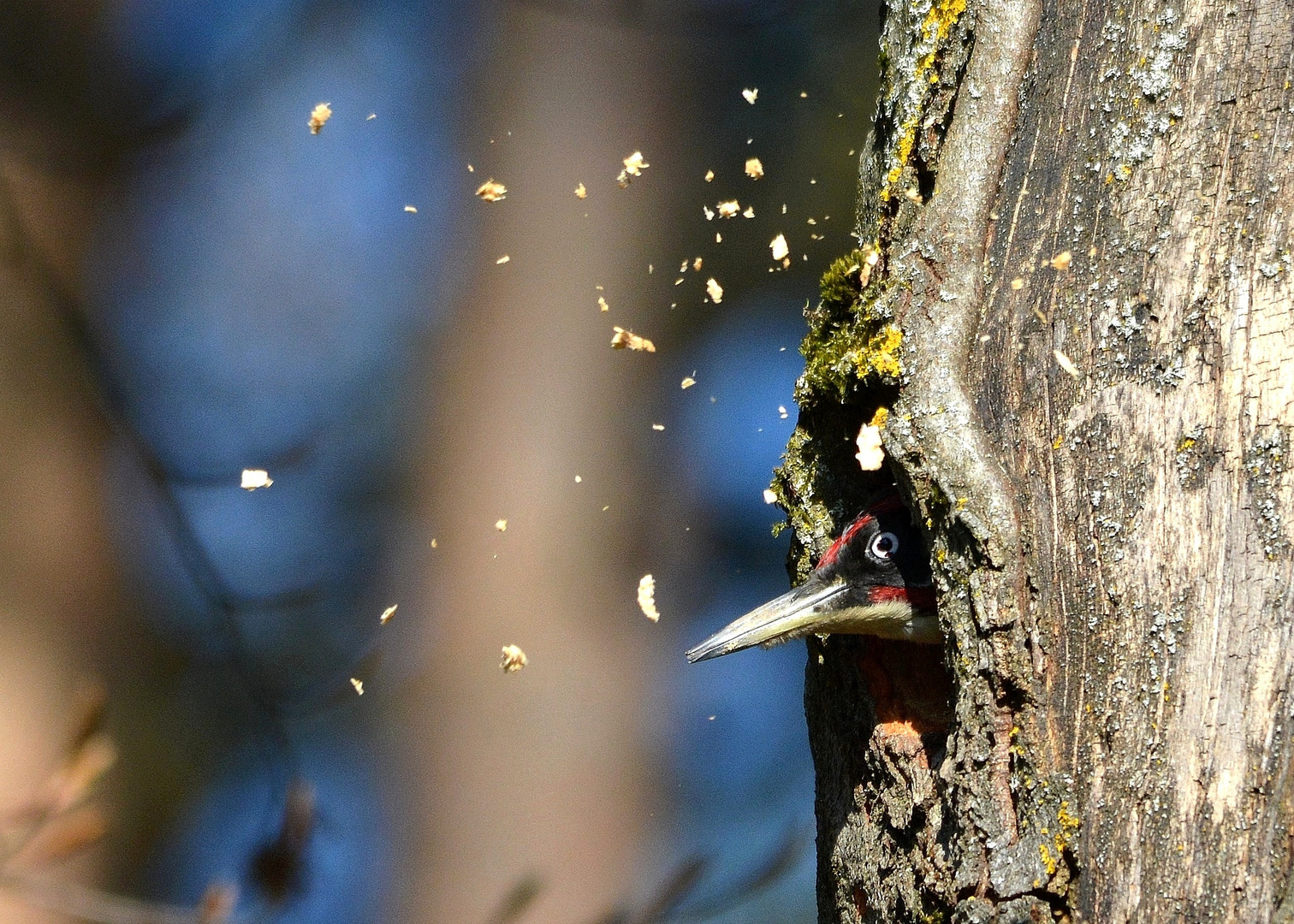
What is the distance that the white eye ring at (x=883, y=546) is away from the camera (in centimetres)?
249

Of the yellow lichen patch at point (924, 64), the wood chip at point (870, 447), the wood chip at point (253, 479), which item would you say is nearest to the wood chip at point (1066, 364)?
the wood chip at point (870, 447)

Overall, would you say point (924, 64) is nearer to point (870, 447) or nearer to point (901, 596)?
point (870, 447)

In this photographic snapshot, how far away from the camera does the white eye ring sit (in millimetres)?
2492

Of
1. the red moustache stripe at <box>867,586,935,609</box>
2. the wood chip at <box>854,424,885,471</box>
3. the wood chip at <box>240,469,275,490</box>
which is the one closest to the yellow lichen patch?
the wood chip at <box>854,424,885,471</box>

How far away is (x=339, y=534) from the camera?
17.2 ft

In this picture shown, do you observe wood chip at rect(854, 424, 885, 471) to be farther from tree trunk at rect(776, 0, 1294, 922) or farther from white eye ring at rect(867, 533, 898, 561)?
white eye ring at rect(867, 533, 898, 561)

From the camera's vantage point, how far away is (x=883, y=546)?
2.51m

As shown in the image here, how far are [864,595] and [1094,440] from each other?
2.62 ft

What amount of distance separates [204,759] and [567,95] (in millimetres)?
3255

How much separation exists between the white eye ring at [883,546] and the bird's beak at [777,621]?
0.11m

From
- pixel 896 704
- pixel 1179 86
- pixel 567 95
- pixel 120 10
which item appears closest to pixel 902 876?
pixel 896 704

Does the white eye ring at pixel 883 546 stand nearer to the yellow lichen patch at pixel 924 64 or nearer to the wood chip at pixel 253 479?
the yellow lichen patch at pixel 924 64

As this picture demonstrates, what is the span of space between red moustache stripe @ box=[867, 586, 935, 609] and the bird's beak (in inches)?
2.8

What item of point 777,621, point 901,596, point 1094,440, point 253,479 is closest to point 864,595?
point 901,596
